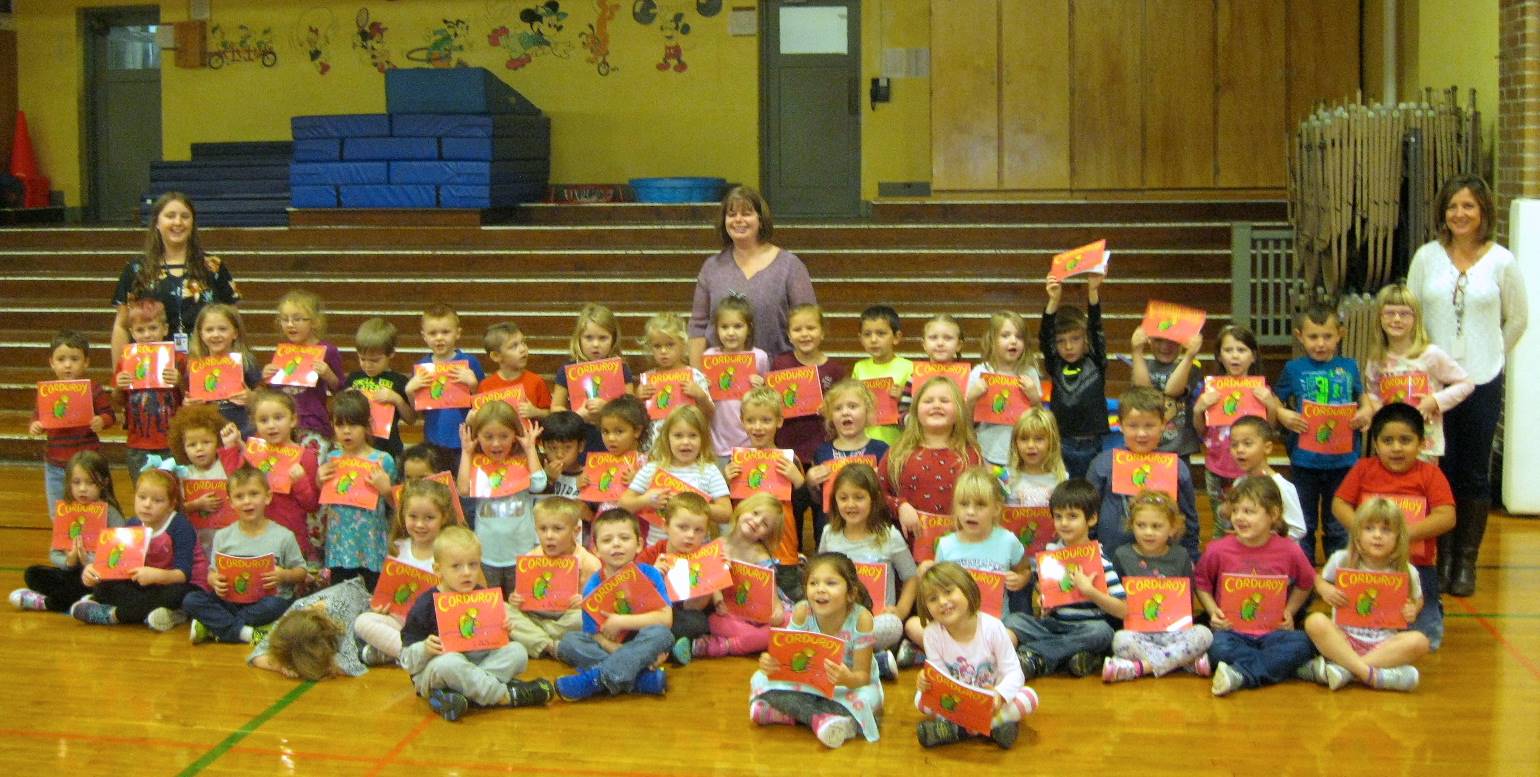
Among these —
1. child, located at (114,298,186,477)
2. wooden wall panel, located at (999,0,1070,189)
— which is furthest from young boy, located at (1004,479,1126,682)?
wooden wall panel, located at (999,0,1070,189)

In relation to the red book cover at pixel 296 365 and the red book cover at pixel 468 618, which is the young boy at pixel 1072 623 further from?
the red book cover at pixel 296 365

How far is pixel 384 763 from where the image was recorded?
15.2 ft

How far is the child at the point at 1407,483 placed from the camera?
18.3 feet

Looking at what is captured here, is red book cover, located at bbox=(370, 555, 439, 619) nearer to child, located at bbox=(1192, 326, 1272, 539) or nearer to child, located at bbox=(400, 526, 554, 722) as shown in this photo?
child, located at bbox=(400, 526, 554, 722)

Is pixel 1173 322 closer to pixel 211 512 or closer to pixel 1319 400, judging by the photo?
pixel 1319 400

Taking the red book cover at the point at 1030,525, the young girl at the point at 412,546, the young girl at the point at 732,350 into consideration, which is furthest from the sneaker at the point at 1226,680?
the young girl at the point at 412,546

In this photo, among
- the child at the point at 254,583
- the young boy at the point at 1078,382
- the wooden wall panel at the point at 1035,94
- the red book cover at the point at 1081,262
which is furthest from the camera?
the wooden wall panel at the point at 1035,94

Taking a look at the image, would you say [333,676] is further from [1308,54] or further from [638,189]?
[1308,54]

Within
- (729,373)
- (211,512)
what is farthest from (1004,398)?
(211,512)

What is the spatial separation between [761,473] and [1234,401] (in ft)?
5.90

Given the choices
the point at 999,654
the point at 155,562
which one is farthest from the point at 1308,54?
the point at 155,562

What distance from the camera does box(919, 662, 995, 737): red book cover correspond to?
4.58 metres

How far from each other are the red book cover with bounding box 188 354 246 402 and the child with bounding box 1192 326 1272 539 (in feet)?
12.6

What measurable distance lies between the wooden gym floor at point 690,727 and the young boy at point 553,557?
0.37 ft
